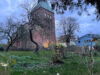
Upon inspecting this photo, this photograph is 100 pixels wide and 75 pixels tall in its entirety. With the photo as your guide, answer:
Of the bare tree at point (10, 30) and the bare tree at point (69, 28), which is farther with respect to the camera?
the bare tree at point (69, 28)

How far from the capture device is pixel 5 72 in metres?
0.80

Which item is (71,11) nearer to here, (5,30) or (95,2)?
(95,2)

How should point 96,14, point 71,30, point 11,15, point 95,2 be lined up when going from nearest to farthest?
1. point 95,2
2. point 96,14
3. point 11,15
4. point 71,30

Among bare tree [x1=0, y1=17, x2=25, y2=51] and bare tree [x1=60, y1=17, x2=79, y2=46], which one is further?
bare tree [x1=60, y1=17, x2=79, y2=46]

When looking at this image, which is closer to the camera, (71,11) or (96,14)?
(71,11)

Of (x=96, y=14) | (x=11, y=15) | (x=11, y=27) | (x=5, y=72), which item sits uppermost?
(x=11, y=15)

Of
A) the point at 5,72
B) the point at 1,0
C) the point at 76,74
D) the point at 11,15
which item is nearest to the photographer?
the point at 5,72

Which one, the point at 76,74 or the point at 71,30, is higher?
the point at 71,30

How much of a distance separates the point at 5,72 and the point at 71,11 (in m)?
4.69

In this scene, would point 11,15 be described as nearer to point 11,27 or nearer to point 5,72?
point 11,27

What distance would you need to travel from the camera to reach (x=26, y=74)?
3400mm

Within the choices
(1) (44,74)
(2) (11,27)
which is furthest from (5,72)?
(2) (11,27)

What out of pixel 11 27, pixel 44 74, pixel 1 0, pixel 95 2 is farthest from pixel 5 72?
pixel 11 27

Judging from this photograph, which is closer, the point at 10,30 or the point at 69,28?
the point at 10,30
